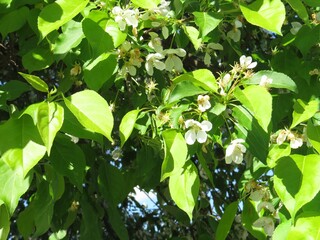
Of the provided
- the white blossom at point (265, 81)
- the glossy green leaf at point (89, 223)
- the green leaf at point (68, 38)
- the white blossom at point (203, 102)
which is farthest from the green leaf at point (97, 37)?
the glossy green leaf at point (89, 223)

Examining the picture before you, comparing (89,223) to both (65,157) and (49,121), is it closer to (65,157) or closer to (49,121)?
(65,157)

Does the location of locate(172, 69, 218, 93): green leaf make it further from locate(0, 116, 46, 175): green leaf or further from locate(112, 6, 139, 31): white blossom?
locate(0, 116, 46, 175): green leaf

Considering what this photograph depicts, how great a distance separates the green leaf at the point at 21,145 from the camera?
3.52 feet

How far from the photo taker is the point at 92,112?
43.1 inches

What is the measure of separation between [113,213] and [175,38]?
0.58 meters

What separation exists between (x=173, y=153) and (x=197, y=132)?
0.38ft

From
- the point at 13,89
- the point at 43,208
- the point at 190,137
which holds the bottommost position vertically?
the point at 43,208

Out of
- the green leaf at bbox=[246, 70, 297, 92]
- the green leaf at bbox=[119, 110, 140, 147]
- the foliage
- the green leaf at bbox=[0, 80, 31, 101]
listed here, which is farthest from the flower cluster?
the green leaf at bbox=[0, 80, 31, 101]

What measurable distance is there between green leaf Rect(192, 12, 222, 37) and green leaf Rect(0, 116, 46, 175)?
0.51m

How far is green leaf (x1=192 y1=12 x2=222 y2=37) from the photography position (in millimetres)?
1455

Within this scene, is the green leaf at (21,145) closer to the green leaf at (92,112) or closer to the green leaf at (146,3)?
the green leaf at (92,112)

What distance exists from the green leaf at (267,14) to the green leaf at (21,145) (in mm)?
509

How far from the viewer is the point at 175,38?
5.41 ft

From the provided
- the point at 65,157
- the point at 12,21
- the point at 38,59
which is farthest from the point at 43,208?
the point at 12,21
